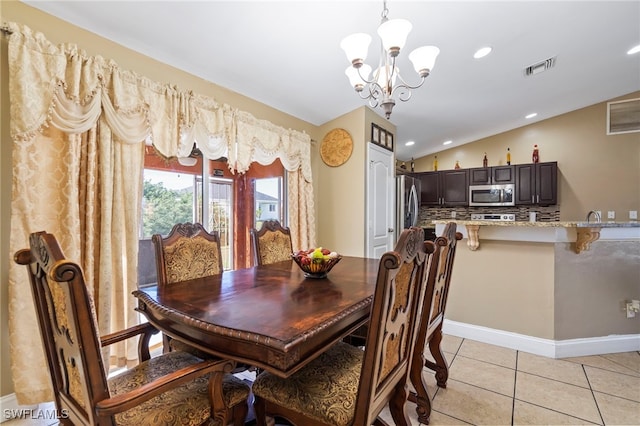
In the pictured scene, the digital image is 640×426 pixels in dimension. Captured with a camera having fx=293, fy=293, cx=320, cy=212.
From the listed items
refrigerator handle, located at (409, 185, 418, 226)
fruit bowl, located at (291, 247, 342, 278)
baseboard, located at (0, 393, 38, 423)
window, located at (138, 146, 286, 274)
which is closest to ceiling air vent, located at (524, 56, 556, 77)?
refrigerator handle, located at (409, 185, 418, 226)

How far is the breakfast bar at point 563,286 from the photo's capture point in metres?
2.42

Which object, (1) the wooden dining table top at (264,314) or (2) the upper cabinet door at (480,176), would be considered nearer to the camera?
(1) the wooden dining table top at (264,314)

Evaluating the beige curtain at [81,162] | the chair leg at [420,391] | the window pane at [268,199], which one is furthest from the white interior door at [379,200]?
the beige curtain at [81,162]

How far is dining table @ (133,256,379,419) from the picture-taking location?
983 millimetres

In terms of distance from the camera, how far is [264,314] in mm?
1175

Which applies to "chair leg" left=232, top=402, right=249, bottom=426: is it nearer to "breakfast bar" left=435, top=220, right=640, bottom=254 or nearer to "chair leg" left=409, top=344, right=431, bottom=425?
"chair leg" left=409, top=344, right=431, bottom=425

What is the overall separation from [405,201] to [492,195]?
1.82 meters

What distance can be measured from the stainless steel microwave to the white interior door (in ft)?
6.67

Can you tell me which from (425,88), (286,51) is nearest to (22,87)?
(286,51)

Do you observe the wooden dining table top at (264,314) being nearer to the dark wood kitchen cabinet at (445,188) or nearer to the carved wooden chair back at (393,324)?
the carved wooden chair back at (393,324)

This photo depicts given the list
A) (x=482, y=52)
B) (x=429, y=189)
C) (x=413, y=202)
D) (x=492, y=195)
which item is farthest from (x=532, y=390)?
(x=429, y=189)

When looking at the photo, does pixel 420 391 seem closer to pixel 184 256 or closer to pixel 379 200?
pixel 184 256

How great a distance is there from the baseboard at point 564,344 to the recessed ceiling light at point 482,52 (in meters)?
2.56

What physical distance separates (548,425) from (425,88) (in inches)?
124
